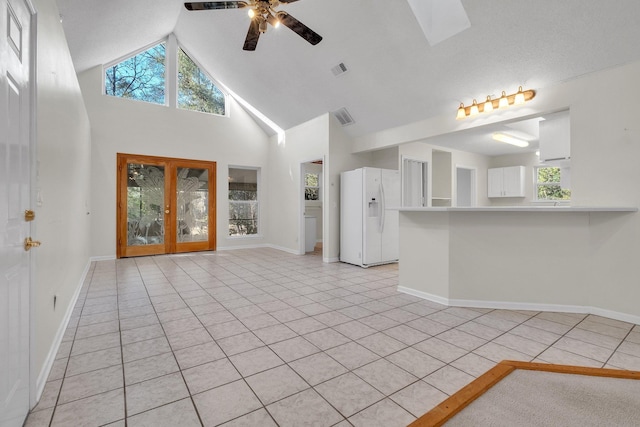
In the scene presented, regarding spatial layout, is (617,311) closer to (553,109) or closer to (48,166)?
(553,109)

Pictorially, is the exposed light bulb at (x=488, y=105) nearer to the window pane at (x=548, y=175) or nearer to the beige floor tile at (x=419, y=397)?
the beige floor tile at (x=419, y=397)

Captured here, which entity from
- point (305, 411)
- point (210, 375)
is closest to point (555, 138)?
point (305, 411)

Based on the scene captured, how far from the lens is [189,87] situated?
706 cm

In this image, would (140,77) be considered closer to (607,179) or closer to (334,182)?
(334,182)

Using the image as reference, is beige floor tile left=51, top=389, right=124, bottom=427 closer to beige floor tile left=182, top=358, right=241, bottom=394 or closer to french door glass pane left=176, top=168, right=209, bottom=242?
beige floor tile left=182, top=358, right=241, bottom=394

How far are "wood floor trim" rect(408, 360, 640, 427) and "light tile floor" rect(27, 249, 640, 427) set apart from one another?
2.6 inches

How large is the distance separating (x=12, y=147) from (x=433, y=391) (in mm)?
2465

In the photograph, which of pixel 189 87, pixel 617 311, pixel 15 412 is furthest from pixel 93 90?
pixel 617 311

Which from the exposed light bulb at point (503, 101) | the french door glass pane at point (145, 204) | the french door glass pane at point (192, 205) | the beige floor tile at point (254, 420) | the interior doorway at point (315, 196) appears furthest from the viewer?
the interior doorway at point (315, 196)

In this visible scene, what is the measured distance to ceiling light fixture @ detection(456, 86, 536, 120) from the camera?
3.48m

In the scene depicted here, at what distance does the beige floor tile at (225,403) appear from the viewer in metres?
1.53

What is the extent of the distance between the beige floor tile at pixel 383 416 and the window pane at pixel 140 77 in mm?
7213

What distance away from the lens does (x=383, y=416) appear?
1.53 m

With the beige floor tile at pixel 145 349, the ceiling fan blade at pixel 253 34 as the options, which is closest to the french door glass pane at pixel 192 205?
the ceiling fan blade at pixel 253 34
